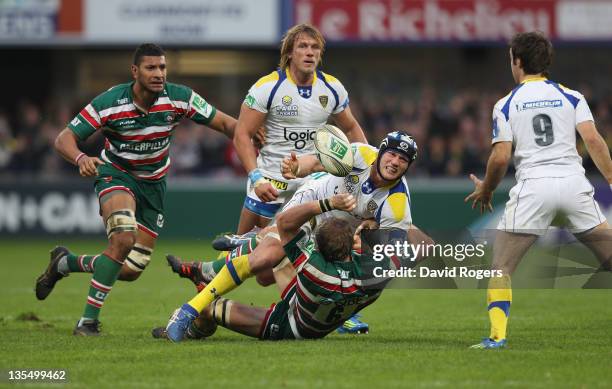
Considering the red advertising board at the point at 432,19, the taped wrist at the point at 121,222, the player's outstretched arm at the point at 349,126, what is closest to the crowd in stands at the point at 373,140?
the red advertising board at the point at 432,19

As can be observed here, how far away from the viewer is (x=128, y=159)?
9.89 metres

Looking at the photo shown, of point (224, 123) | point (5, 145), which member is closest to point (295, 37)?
point (224, 123)

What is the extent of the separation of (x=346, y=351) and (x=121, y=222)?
2.37 m

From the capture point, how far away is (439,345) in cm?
859

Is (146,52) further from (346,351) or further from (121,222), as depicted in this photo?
(346,351)

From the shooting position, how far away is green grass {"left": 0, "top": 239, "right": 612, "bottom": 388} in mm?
6957

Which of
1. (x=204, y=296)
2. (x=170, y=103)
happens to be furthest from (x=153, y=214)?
(x=204, y=296)

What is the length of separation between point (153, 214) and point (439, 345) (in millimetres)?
3067

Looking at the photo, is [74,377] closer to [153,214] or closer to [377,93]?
[153,214]

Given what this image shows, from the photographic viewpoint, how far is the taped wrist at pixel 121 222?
9344 mm

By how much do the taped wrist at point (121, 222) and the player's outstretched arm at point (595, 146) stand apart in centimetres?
367

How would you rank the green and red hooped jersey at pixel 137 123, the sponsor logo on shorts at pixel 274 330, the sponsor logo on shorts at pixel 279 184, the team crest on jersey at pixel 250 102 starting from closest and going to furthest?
the sponsor logo on shorts at pixel 274 330 → the green and red hooped jersey at pixel 137 123 → the team crest on jersey at pixel 250 102 → the sponsor logo on shorts at pixel 279 184

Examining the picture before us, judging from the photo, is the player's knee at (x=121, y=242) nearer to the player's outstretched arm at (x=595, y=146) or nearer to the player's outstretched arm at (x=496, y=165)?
the player's outstretched arm at (x=496, y=165)

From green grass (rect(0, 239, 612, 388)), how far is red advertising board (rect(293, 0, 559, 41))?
34.1ft
